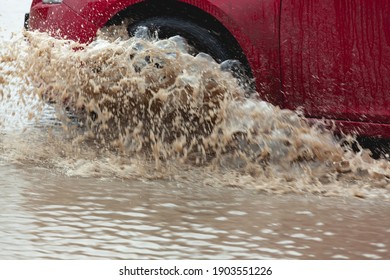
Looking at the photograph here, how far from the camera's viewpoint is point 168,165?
6.36 m

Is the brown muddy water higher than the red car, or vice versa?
the red car

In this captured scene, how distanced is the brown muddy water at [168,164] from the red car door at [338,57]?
0.21m

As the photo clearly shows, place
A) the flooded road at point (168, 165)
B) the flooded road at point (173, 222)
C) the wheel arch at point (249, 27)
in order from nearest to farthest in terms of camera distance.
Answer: the flooded road at point (173, 222) → the flooded road at point (168, 165) → the wheel arch at point (249, 27)

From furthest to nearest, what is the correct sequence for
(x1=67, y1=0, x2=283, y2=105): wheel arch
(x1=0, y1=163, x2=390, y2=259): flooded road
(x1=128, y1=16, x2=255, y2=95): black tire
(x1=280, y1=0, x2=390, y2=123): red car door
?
1. (x1=128, y1=16, x2=255, y2=95): black tire
2. (x1=67, y1=0, x2=283, y2=105): wheel arch
3. (x1=280, y1=0, x2=390, y2=123): red car door
4. (x1=0, y1=163, x2=390, y2=259): flooded road

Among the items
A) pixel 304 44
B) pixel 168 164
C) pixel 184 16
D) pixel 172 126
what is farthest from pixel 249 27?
pixel 168 164

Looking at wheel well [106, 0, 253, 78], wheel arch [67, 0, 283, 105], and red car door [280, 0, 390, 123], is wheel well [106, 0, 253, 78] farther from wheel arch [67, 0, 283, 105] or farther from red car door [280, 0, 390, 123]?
red car door [280, 0, 390, 123]

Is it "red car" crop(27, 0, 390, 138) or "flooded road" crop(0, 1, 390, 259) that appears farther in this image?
"red car" crop(27, 0, 390, 138)

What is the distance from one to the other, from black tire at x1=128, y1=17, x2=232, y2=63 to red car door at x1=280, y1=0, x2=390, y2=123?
51 centimetres

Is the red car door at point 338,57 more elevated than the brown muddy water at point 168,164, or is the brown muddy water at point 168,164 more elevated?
the red car door at point 338,57

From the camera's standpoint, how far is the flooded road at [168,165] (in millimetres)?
4770

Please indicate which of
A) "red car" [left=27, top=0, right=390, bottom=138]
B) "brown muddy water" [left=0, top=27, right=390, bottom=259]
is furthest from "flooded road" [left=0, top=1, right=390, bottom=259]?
"red car" [left=27, top=0, right=390, bottom=138]

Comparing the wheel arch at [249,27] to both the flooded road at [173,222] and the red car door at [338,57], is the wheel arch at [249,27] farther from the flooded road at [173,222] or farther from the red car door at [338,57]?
the flooded road at [173,222]

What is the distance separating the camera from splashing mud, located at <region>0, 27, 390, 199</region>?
20.2 ft

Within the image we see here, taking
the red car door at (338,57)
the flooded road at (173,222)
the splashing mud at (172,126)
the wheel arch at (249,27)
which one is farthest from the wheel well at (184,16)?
the flooded road at (173,222)
